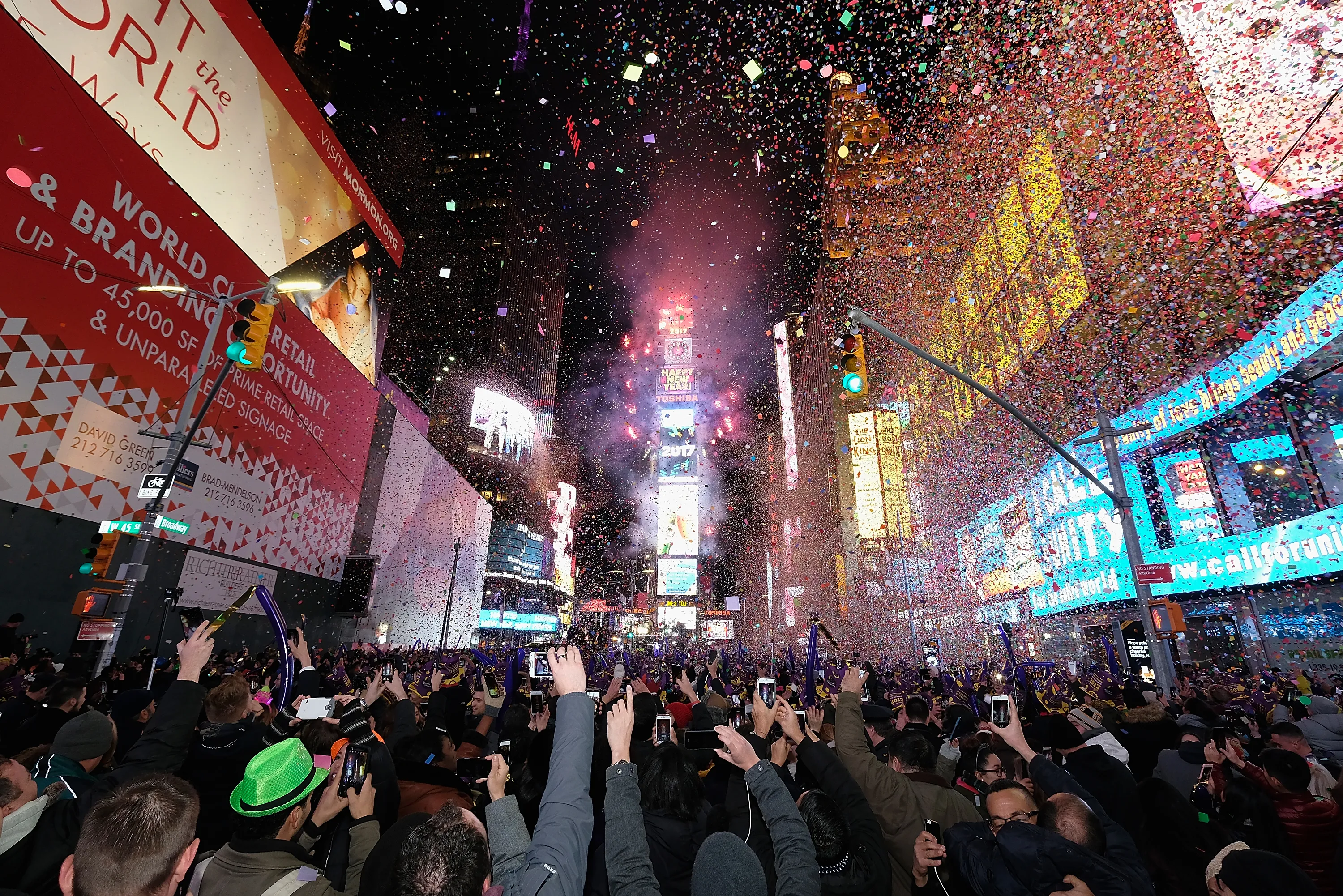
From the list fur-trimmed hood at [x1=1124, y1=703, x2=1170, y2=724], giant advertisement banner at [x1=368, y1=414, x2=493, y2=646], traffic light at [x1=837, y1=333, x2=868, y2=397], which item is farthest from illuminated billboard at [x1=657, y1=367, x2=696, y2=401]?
fur-trimmed hood at [x1=1124, y1=703, x2=1170, y2=724]

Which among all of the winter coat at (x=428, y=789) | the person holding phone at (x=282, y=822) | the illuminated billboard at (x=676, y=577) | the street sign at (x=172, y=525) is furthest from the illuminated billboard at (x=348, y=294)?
the illuminated billboard at (x=676, y=577)

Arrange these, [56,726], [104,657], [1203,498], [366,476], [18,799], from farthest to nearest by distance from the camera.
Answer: [366,476] < [1203,498] < [104,657] < [56,726] < [18,799]

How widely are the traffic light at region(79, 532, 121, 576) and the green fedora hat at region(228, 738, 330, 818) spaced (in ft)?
35.6

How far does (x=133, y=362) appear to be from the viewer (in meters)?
15.1

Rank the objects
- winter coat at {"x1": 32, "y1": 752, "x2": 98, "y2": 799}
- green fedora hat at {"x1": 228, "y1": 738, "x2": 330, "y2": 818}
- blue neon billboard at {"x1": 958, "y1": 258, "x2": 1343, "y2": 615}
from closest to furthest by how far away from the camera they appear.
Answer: green fedora hat at {"x1": 228, "y1": 738, "x2": 330, "y2": 818}, winter coat at {"x1": 32, "y1": 752, "x2": 98, "y2": 799}, blue neon billboard at {"x1": 958, "y1": 258, "x2": 1343, "y2": 615}

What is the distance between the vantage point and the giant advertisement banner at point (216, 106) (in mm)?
14320

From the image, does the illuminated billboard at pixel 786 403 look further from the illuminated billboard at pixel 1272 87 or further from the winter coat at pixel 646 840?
the winter coat at pixel 646 840

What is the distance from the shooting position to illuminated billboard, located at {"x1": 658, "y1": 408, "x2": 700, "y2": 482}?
9244 centimetres

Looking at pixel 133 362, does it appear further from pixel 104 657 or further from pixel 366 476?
pixel 366 476

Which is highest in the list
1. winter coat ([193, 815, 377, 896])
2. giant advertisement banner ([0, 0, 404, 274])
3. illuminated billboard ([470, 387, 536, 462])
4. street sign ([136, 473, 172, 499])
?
illuminated billboard ([470, 387, 536, 462])

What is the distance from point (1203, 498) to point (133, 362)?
40153 millimetres

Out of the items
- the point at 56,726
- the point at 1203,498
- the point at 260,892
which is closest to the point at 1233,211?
the point at 1203,498

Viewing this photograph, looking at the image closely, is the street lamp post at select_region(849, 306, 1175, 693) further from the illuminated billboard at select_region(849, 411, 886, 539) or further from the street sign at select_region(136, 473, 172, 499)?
the illuminated billboard at select_region(849, 411, 886, 539)

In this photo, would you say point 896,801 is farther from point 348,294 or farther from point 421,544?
point 421,544
